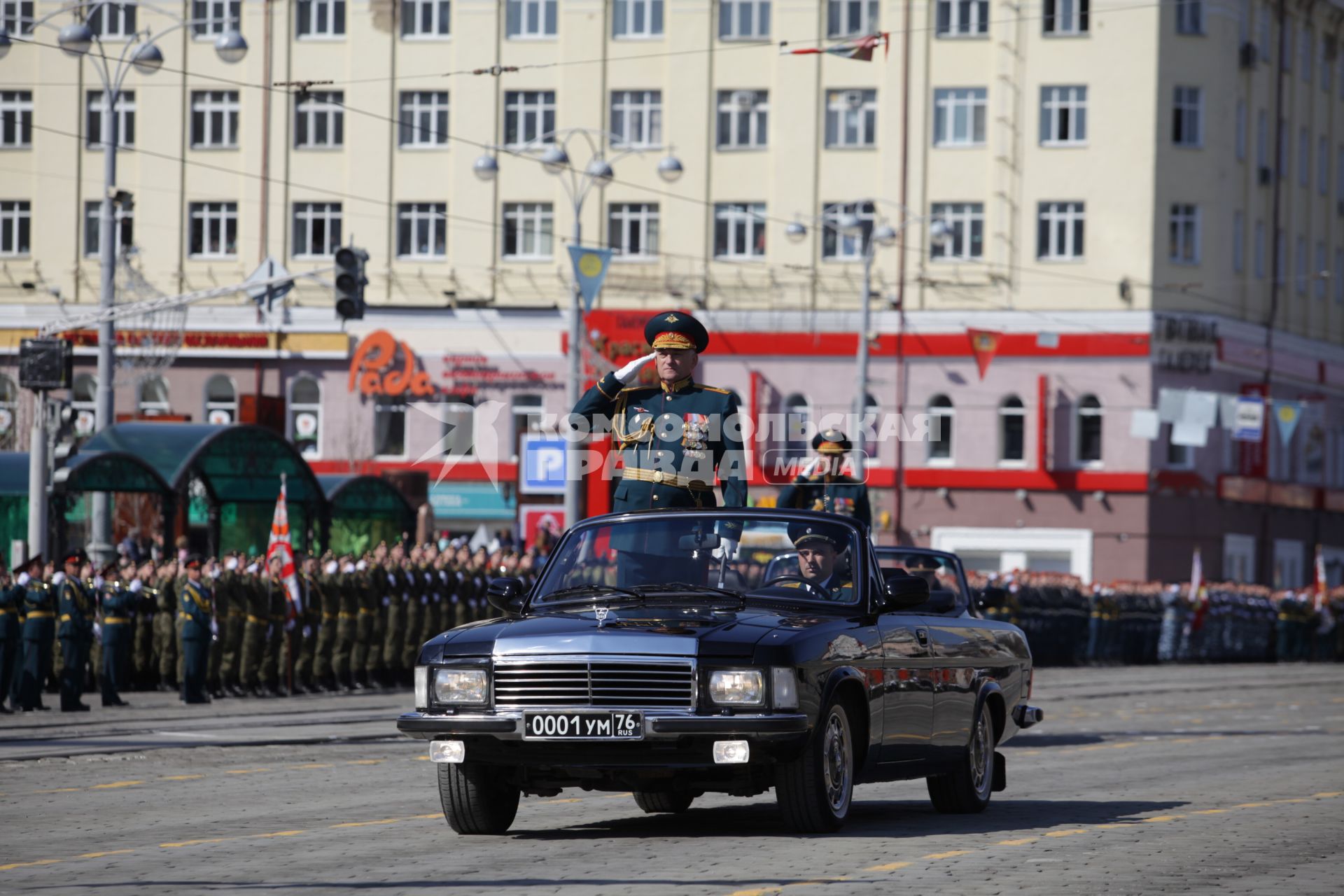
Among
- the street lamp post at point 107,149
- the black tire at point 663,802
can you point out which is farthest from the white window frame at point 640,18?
the black tire at point 663,802

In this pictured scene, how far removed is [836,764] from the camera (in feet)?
35.2

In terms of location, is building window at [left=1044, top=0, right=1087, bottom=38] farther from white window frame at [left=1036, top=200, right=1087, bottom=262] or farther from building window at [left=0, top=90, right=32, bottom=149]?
building window at [left=0, top=90, right=32, bottom=149]

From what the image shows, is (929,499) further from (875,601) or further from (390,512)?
(875,601)

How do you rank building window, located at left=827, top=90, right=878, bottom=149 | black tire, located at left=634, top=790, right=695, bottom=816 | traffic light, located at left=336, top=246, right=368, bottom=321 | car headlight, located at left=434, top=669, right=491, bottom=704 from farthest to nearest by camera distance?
building window, located at left=827, top=90, right=878, bottom=149 → traffic light, located at left=336, top=246, right=368, bottom=321 → black tire, located at left=634, top=790, right=695, bottom=816 → car headlight, located at left=434, top=669, right=491, bottom=704

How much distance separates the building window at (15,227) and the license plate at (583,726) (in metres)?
51.8

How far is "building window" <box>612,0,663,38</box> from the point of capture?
57.3m

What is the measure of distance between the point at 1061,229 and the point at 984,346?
12.8 ft

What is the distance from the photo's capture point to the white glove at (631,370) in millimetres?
12219

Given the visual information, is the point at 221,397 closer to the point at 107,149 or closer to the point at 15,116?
the point at 15,116

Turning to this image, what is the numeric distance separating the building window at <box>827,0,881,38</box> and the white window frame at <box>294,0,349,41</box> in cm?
1214

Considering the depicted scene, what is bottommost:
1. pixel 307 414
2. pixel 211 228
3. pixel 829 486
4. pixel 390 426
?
pixel 829 486

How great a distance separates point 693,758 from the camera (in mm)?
10016

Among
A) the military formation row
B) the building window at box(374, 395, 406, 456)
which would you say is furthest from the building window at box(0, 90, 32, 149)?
the military formation row

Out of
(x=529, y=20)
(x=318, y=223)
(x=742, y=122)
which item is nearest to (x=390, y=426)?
(x=318, y=223)
